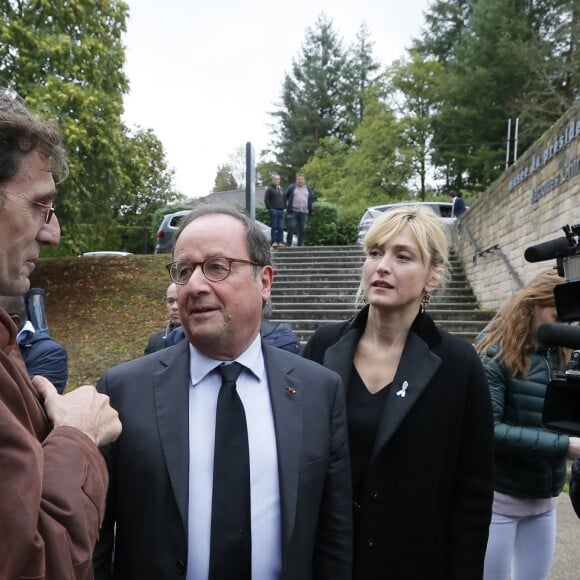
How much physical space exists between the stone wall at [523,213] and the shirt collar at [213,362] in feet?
18.3

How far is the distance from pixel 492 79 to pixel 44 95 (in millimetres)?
22149

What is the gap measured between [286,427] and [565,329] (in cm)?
85

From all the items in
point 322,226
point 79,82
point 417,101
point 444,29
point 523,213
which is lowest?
point 523,213

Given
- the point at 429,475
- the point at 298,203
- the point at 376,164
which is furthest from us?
the point at 376,164

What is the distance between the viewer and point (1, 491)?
36.3 inches

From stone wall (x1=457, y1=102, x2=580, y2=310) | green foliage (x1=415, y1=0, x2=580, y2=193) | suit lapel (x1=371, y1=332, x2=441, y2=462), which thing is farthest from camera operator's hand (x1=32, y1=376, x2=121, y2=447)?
green foliage (x1=415, y1=0, x2=580, y2=193)

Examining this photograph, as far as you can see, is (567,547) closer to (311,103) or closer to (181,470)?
(181,470)

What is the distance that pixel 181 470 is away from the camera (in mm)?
1491

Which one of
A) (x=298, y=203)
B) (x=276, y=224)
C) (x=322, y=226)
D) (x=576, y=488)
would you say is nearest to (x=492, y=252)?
(x=298, y=203)

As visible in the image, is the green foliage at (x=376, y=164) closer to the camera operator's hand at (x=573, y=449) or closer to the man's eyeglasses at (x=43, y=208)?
the camera operator's hand at (x=573, y=449)

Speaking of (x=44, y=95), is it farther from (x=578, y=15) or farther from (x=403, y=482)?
(x=578, y=15)

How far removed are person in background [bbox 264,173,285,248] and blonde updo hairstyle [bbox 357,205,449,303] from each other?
12.4 m

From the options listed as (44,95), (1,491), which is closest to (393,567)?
(1,491)

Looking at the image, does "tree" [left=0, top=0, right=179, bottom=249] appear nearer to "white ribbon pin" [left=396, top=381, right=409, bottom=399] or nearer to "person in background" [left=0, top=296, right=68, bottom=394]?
"person in background" [left=0, top=296, right=68, bottom=394]
